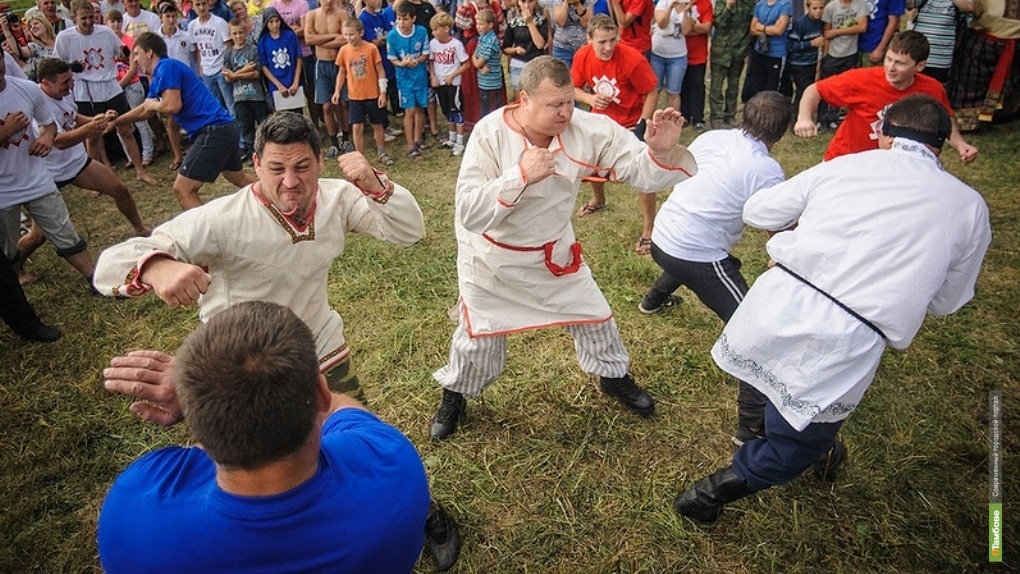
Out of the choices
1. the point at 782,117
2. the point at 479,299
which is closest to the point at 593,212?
the point at 782,117

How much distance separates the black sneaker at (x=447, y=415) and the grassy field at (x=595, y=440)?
0.07 m

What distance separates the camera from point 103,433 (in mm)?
3625

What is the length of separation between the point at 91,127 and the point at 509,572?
15.2 feet

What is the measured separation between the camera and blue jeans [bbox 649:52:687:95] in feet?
25.6

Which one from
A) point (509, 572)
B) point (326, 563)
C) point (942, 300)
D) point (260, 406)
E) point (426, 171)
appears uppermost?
point (260, 406)

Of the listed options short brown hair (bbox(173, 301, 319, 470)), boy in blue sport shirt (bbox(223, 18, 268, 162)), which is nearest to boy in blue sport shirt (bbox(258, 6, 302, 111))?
boy in blue sport shirt (bbox(223, 18, 268, 162))

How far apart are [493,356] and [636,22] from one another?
596 cm

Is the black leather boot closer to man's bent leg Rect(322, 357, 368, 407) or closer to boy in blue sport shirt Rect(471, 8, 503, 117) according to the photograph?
man's bent leg Rect(322, 357, 368, 407)

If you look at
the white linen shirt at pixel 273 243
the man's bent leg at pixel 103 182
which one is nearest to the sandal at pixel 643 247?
the white linen shirt at pixel 273 243

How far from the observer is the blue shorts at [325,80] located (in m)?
7.94

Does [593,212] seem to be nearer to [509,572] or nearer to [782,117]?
[782,117]

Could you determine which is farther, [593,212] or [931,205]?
[593,212]

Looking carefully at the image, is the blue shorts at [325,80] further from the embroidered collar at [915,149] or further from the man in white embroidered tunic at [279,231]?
the embroidered collar at [915,149]

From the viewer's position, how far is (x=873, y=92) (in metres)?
4.23
